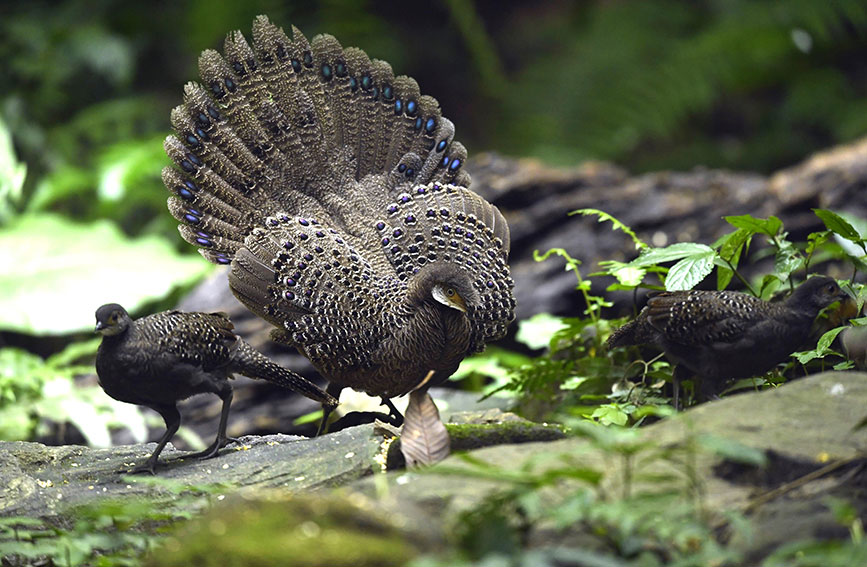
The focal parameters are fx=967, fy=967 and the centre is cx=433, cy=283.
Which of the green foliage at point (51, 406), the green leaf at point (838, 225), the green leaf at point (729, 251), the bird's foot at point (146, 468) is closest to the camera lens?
the bird's foot at point (146, 468)

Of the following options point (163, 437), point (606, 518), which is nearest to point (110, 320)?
point (163, 437)

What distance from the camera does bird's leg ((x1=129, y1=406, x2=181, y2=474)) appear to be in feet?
13.8

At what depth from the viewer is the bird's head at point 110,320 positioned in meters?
3.97

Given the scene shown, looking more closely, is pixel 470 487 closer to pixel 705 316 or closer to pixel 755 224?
pixel 705 316

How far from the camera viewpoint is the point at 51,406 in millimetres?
6367

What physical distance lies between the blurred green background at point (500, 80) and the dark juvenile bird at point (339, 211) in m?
5.34

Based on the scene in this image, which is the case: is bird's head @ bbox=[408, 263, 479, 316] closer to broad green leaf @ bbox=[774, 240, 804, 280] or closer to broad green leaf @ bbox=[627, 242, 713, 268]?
broad green leaf @ bbox=[627, 242, 713, 268]

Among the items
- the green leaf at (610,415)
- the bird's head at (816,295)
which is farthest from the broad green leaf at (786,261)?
the green leaf at (610,415)

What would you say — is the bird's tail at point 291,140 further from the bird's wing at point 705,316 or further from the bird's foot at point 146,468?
the bird's wing at point 705,316

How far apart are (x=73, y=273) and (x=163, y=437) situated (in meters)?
4.61

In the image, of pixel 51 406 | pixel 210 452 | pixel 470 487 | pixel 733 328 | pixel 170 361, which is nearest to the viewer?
pixel 470 487

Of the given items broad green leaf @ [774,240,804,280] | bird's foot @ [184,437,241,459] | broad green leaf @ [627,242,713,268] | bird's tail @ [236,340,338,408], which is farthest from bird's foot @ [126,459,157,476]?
broad green leaf @ [774,240,804,280]

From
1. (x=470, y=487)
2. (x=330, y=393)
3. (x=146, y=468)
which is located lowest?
(x=330, y=393)

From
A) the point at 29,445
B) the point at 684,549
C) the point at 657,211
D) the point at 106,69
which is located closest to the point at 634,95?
the point at 657,211
